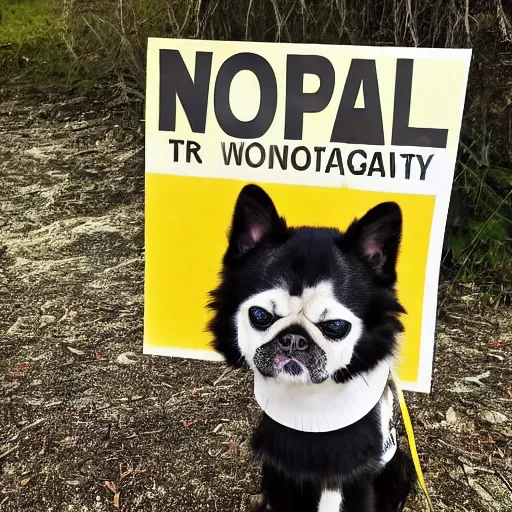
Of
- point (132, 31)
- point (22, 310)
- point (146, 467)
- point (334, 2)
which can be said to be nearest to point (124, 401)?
point (146, 467)

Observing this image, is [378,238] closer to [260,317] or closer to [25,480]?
[260,317]

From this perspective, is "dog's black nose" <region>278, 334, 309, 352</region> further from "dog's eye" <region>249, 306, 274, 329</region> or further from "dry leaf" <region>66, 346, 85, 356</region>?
"dry leaf" <region>66, 346, 85, 356</region>

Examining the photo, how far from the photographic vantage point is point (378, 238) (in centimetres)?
79

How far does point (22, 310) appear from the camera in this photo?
207 cm

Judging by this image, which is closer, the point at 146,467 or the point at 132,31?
the point at 146,467

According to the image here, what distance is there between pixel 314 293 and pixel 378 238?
11 centimetres

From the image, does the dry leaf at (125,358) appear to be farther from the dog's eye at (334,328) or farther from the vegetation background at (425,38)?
the dog's eye at (334,328)

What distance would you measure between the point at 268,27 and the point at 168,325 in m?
1.04

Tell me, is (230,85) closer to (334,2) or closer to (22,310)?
(334,2)

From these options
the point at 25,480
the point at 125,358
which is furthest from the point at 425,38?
the point at 25,480

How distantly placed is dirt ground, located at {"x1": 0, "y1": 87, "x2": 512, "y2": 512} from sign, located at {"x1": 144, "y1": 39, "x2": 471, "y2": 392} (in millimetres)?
725

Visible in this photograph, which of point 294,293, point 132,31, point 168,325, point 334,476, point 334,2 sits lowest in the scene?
point 334,476

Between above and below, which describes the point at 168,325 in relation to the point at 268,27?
below

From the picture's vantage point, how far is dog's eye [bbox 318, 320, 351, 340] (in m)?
0.78
